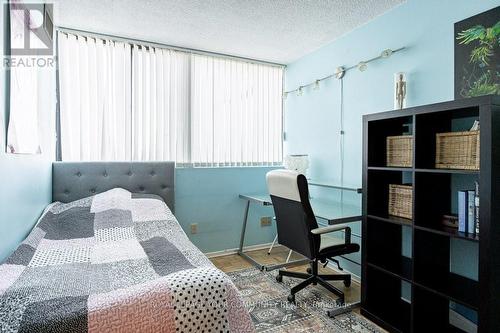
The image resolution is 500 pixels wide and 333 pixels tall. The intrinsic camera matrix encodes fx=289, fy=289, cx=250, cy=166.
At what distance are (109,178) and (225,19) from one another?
5.93 feet

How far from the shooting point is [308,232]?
2.12 metres

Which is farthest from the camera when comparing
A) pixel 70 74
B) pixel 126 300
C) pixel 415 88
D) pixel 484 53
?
pixel 70 74

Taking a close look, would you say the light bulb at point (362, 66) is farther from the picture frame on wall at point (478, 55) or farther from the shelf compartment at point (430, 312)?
the shelf compartment at point (430, 312)

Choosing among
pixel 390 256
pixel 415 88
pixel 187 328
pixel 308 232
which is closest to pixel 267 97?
pixel 415 88

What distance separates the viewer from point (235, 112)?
136 inches

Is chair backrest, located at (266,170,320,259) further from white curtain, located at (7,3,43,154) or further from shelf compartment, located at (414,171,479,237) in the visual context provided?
white curtain, located at (7,3,43,154)

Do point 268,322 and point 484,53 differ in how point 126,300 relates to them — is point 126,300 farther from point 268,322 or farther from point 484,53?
point 484,53

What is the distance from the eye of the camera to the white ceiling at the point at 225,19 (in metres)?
2.25

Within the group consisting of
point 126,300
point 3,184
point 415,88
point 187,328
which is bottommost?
point 187,328

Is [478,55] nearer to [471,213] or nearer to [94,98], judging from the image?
[471,213]

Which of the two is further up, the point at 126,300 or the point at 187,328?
the point at 126,300

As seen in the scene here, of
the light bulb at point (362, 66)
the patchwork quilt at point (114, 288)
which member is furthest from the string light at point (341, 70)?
the patchwork quilt at point (114, 288)

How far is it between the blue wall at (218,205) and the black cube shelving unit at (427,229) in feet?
5.39

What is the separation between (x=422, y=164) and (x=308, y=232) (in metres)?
0.87
